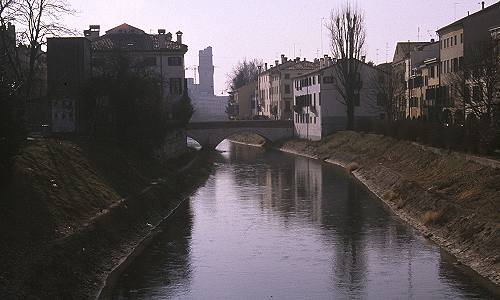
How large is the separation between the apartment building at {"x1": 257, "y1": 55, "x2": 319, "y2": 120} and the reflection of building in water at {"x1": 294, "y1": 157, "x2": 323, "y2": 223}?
51.1 meters

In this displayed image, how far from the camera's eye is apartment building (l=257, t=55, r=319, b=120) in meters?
127

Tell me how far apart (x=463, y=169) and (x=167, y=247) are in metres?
16.4

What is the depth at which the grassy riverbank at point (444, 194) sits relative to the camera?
27.0 meters

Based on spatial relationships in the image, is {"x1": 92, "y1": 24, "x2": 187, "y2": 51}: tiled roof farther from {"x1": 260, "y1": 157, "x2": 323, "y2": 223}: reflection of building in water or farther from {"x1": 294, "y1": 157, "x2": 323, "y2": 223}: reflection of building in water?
{"x1": 260, "y1": 157, "x2": 323, "y2": 223}: reflection of building in water

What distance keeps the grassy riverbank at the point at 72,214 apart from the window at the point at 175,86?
1337 inches

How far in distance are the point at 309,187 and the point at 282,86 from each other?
76.1 m

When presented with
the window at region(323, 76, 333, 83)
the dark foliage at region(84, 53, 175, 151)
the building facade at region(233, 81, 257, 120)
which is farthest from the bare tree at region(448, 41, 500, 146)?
the building facade at region(233, 81, 257, 120)

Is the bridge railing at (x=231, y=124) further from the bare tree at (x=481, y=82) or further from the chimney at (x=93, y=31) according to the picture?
the bare tree at (x=481, y=82)

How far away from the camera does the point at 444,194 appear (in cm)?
3625

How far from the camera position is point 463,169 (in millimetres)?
39062

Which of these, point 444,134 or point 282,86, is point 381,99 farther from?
point 282,86

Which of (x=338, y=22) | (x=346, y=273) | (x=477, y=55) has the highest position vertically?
(x=338, y=22)

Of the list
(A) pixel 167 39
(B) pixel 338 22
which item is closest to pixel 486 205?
(B) pixel 338 22

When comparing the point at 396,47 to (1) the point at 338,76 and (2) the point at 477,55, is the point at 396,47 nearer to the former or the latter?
(1) the point at 338,76
